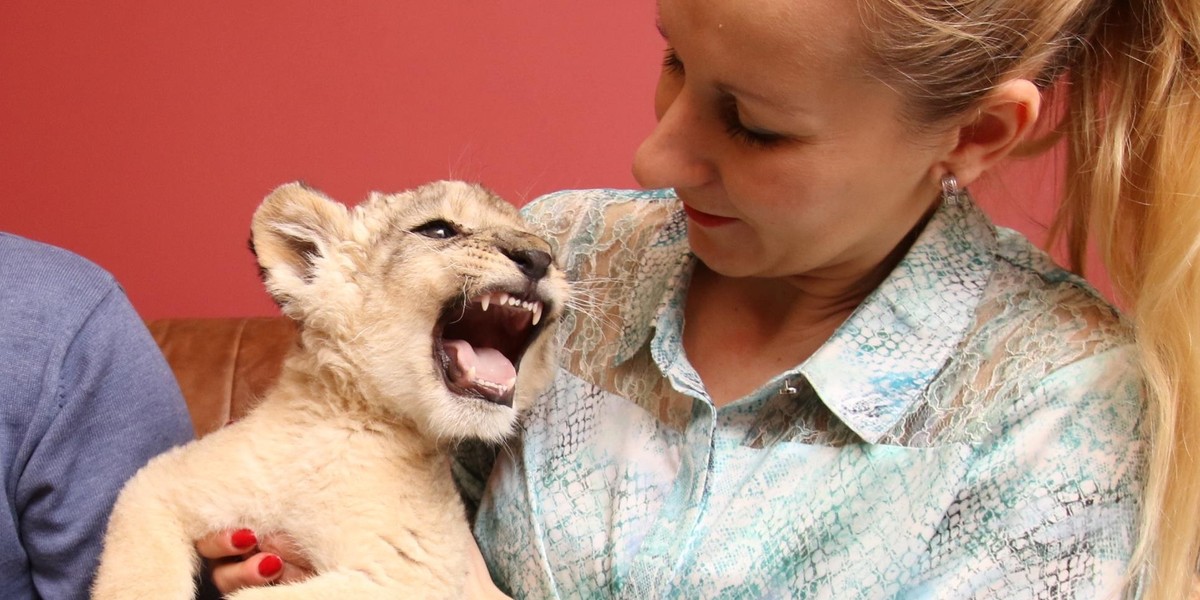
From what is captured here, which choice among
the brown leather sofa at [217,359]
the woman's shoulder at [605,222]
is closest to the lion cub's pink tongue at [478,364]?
the woman's shoulder at [605,222]

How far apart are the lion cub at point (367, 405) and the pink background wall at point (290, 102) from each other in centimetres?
121

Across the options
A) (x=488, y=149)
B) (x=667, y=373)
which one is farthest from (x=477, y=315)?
(x=488, y=149)

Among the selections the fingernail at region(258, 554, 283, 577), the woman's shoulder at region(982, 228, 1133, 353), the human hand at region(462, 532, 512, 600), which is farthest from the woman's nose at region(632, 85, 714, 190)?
the fingernail at region(258, 554, 283, 577)

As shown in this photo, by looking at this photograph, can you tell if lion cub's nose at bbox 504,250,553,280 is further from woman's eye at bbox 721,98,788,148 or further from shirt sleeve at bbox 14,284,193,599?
shirt sleeve at bbox 14,284,193,599

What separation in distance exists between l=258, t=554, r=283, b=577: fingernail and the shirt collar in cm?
50

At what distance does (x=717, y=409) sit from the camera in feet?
3.96

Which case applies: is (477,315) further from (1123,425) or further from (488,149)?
(488,149)

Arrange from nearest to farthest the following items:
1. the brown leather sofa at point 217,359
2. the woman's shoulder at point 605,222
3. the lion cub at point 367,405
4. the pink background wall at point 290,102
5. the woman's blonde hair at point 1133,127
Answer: the woman's blonde hair at point 1133,127, the lion cub at point 367,405, the woman's shoulder at point 605,222, the pink background wall at point 290,102, the brown leather sofa at point 217,359

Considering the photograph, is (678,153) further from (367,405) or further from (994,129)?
(367,405)

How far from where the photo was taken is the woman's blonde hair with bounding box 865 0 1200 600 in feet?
3.37

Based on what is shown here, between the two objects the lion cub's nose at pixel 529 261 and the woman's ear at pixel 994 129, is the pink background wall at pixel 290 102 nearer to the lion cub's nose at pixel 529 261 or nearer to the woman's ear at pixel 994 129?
the lion cub's nose at pixel 529 261

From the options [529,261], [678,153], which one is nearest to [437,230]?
[529,261]

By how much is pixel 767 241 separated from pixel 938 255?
237 millimetres

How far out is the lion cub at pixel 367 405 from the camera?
1128 millimetres
